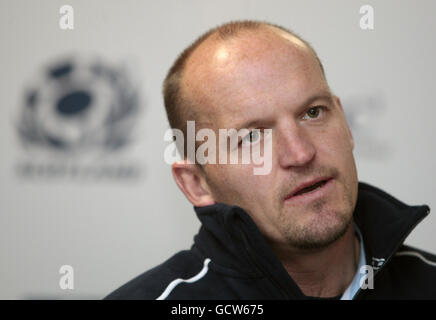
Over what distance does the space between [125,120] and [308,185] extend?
3.67 ft

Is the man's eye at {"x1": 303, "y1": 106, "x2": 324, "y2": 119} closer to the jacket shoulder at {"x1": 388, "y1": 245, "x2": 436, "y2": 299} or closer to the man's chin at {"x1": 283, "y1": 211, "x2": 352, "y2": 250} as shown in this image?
the man's chin at {"x1": 283, "y1": 211, "x2": 352, "y2": 250}

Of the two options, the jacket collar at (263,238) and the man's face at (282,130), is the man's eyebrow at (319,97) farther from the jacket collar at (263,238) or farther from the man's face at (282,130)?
the jacket collar at (263,238)

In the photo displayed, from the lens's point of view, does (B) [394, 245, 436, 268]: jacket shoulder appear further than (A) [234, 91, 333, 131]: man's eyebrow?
Yes

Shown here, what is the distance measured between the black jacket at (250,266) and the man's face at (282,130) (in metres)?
0.06

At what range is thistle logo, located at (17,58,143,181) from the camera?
1.81 meters

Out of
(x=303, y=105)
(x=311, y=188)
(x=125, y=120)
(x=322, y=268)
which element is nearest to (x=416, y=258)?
(x=322, y=268)

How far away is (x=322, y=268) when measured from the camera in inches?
38.1

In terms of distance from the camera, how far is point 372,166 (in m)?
1.72

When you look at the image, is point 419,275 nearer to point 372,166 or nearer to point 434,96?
point 372,166

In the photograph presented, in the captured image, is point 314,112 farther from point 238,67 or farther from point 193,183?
point 193,183

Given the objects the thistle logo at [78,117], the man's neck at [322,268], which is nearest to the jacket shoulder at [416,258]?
the man's neck at [322,268]

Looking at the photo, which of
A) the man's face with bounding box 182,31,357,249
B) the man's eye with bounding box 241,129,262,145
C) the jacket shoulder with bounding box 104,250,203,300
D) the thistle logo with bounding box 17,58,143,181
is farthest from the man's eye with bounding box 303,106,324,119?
the thistle logo with bounding box 17,58,143,181

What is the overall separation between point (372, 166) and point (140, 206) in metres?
0.95
